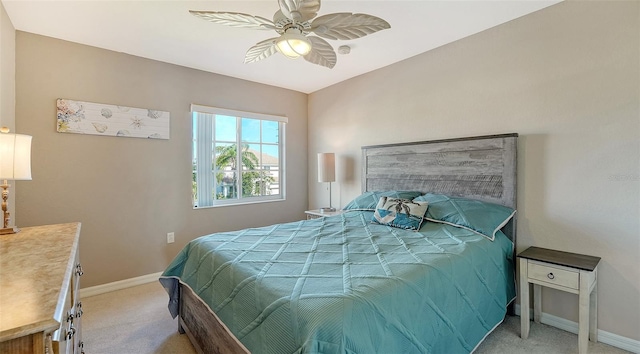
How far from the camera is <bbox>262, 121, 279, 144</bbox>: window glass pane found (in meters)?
4.14

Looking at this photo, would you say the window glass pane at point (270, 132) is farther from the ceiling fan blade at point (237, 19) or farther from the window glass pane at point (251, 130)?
the ceiling fan blade at point (237, 19)

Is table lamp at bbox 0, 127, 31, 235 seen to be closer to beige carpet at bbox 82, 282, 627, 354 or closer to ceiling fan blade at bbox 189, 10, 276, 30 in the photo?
beige carpet at bbox 82, 282, 627, 354

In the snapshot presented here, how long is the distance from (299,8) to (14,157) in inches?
70.9

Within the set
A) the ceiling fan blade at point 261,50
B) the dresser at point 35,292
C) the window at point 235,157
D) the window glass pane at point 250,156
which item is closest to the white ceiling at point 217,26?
the ceiling fan blade at point 261,50

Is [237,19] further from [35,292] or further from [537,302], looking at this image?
[537,302]

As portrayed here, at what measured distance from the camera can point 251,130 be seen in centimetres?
402

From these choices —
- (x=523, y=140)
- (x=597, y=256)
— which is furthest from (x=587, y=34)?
(x=597, y=256)

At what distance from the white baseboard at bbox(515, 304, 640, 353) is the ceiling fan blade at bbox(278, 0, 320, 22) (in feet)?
9.05

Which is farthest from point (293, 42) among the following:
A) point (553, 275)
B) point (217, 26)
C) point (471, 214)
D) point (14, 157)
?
point (553, 275)

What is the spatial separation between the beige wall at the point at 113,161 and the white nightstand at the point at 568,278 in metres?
3.18

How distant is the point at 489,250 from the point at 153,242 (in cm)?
328

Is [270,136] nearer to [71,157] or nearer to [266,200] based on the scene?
[266,200]

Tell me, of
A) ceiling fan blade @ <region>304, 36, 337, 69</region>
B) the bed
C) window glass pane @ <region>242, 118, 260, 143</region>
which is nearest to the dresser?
the bed

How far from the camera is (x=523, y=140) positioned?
92.4 inches
